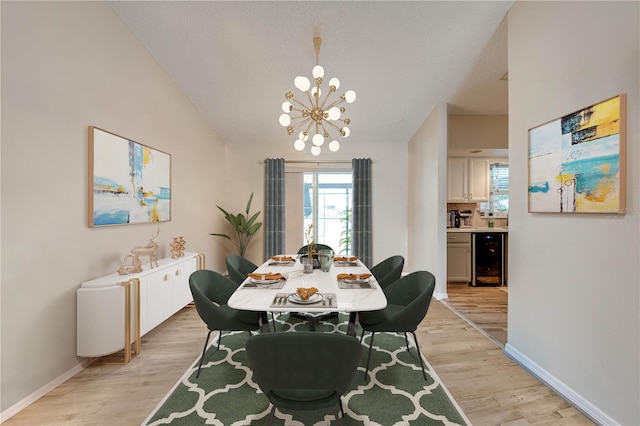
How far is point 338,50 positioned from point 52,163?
9.20 feet

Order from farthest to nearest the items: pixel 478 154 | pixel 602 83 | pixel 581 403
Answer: pixel 478 154
pixel 581 403
pixel 602 83

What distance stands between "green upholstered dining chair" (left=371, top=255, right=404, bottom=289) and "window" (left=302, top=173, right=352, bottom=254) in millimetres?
2534

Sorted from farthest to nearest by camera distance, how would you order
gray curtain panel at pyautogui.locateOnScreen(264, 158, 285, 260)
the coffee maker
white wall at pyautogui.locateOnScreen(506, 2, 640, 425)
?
1. gray curtain panel at pyautogui.locateOnScreen(264, 158, 285, 260)
2. the coffee maker
3. white wall at pyautogui.locateOnScreen(506, 2, 640, 425)

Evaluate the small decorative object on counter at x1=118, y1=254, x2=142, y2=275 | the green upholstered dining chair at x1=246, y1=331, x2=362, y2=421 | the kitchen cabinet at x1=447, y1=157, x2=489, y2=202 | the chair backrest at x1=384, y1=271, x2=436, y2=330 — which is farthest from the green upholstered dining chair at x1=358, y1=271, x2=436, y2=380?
the kitchen cabinet at x1=447, y1=157, x2=489, y2=202

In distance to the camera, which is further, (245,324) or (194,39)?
(194,39)

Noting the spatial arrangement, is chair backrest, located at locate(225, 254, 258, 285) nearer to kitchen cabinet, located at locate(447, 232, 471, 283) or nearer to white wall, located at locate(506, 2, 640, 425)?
white wall, located at locate(506, 2, 640, 425)

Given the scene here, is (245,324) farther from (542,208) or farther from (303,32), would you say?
(303,32)

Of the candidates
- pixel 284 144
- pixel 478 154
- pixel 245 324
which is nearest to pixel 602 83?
pixel 245 324

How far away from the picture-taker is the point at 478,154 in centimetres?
486

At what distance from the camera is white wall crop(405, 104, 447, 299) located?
4.02m

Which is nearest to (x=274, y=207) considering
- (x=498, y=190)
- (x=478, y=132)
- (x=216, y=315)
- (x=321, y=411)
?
(x=216, y=315)

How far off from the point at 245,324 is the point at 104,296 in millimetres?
1167

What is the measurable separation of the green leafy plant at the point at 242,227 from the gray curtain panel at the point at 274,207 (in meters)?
0.27

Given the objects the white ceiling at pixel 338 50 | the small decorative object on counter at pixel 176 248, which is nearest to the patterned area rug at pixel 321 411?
the small decorative object on counter at pixel 176 248
